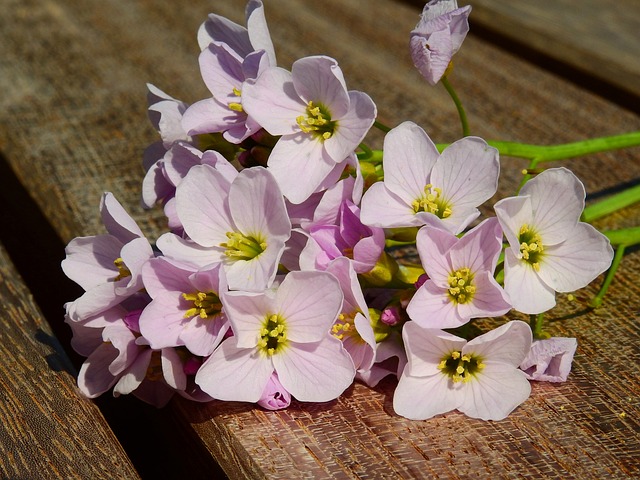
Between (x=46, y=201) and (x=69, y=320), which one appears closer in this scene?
(x=69, y=320)

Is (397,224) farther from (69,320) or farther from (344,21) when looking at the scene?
(344,21)

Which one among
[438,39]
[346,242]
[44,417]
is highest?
[438,39]

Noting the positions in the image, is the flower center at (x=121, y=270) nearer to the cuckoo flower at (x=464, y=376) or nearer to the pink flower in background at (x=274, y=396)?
the pink flower in background at (x=274, y=396)

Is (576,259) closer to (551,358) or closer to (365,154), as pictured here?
(551,358)

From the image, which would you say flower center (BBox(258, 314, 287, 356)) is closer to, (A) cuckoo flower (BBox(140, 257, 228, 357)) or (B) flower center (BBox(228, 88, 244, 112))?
(A) cuckoo flower (BBox(140, 257, 228, 357))

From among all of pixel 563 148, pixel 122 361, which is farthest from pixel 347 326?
pixel 563 148

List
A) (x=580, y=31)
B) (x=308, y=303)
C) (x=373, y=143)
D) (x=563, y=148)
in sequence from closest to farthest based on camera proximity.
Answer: (x=308, y=303)
(x=563, y=148)
(x=373, y=143)
(x=580, y=31)

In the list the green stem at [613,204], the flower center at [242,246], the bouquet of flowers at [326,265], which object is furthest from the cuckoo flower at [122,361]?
the green stem at [613,204]

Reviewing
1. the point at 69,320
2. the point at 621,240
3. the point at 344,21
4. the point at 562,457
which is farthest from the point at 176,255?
the point at 344,21
